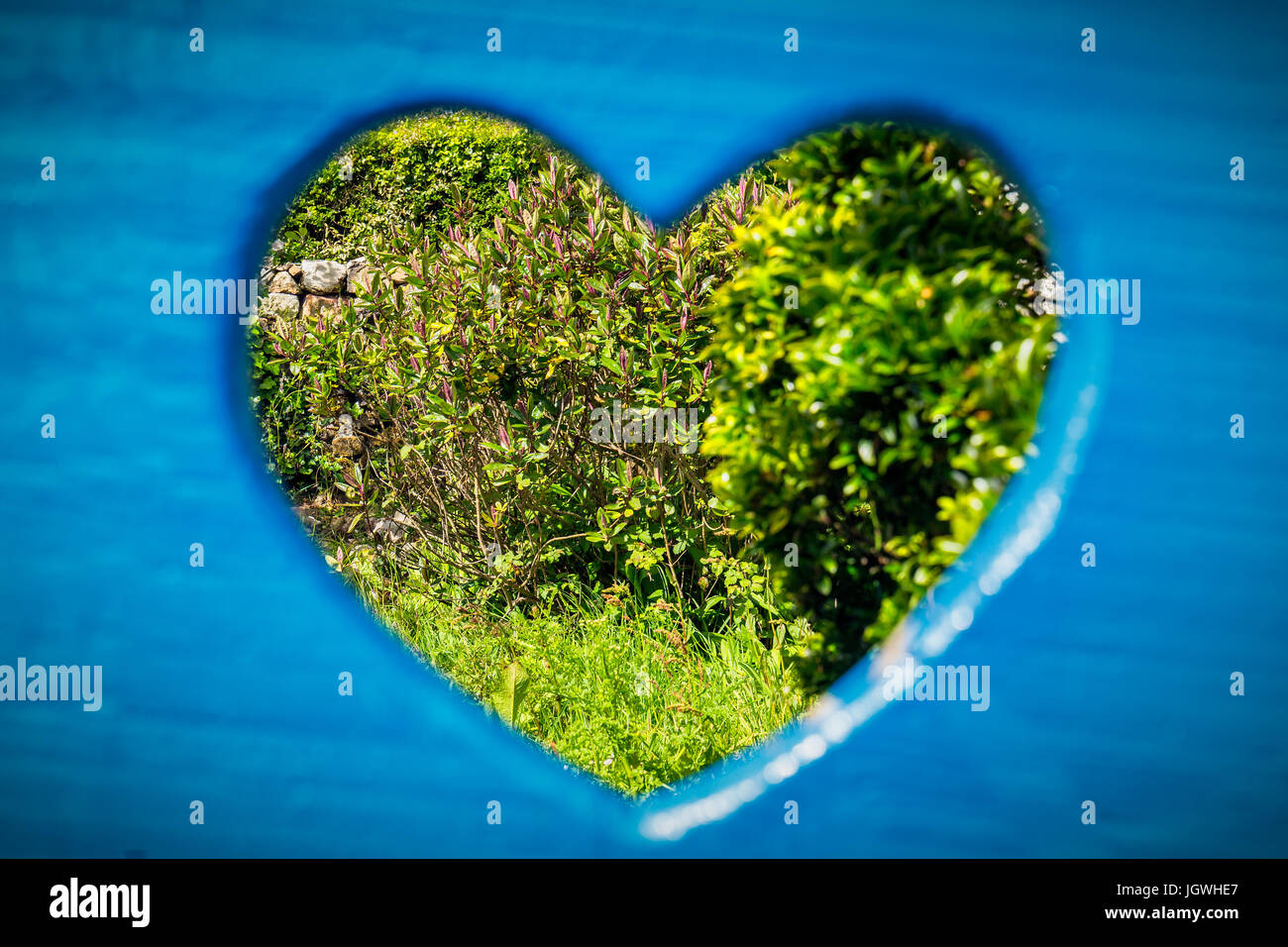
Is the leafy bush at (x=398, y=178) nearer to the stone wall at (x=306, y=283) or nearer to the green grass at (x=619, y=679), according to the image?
the stone wall at (x=306, y=283)

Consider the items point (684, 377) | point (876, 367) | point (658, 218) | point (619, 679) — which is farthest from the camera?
point (684, 377)

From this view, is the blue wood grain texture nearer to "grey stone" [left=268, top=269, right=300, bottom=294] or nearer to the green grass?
the green grass

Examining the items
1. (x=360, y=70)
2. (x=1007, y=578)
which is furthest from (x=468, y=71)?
(x=1007, y=578)

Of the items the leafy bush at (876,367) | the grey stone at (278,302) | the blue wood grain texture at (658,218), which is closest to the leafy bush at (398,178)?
the grey stone at (278,302)

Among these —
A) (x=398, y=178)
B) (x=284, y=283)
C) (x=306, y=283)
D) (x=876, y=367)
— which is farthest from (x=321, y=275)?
(x=876, y=367)

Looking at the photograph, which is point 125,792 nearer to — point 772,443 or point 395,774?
point 395,774

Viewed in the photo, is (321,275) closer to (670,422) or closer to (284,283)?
(284,283)
